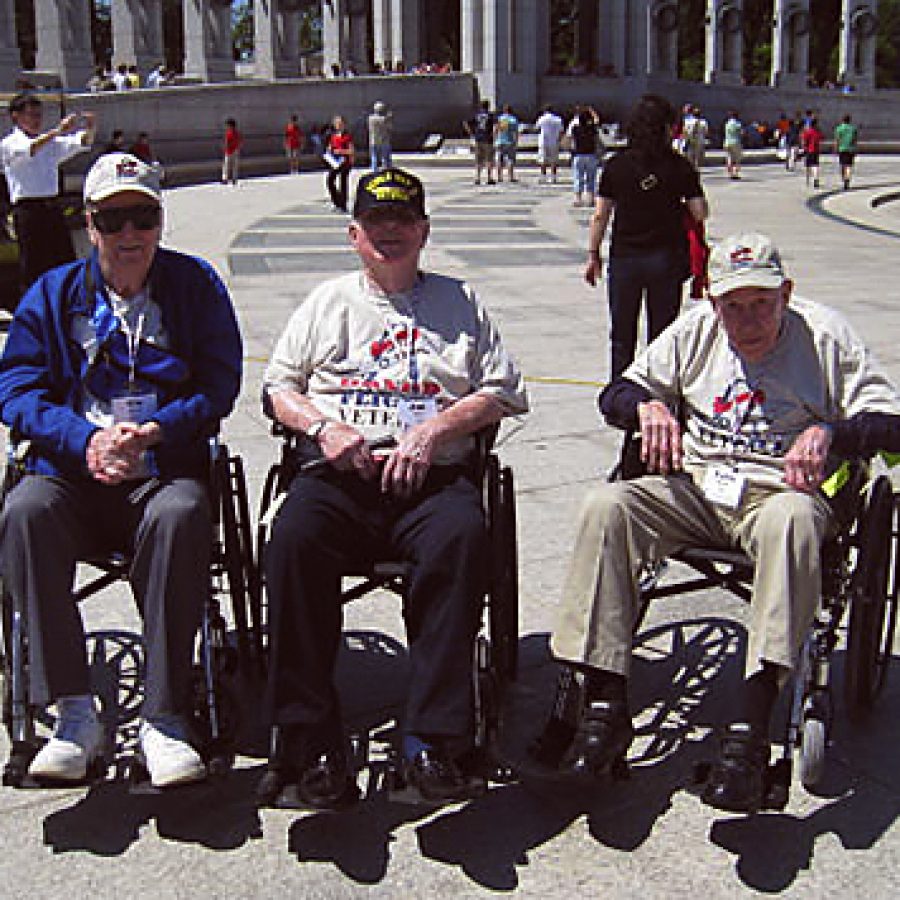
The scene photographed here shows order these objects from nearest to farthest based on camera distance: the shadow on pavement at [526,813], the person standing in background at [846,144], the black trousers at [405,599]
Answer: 1. the shadow on pavement at [526,813]
2. the black trousers at [405,599]
3. the person standing in background at [846,144]

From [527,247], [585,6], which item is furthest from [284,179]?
[585,6]

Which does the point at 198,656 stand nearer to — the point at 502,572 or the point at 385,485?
the point at 385,485

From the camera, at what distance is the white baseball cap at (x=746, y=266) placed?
149 inches

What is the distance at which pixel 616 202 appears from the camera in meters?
7.75

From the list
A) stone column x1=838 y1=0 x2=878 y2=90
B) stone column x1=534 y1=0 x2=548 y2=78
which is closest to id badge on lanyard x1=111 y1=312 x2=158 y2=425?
stone column x1=534 y1=0 x2=548 y2=78

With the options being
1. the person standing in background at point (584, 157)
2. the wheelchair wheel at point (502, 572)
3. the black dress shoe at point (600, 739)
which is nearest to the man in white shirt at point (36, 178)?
the wheelchair wheel at point (502, 572)

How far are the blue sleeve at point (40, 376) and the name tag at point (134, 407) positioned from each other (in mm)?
89

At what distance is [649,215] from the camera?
7.61 m

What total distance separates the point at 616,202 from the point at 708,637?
3.65 m

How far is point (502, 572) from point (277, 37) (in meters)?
51.1

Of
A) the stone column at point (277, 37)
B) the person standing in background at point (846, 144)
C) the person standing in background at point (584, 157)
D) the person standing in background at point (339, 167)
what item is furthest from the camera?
the stone column at point (277, 37)

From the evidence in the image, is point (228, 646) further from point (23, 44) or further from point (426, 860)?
point (23, 44)

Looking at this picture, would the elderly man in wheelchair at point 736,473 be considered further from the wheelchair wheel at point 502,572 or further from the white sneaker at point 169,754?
the white sneaker at point 169,754

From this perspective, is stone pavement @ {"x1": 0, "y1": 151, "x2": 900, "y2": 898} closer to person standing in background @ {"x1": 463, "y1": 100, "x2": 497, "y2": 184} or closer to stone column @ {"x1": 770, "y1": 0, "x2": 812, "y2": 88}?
person standing in background @ {"x1": 463, "y1": 100, "x2": 497, "y2": 184}
